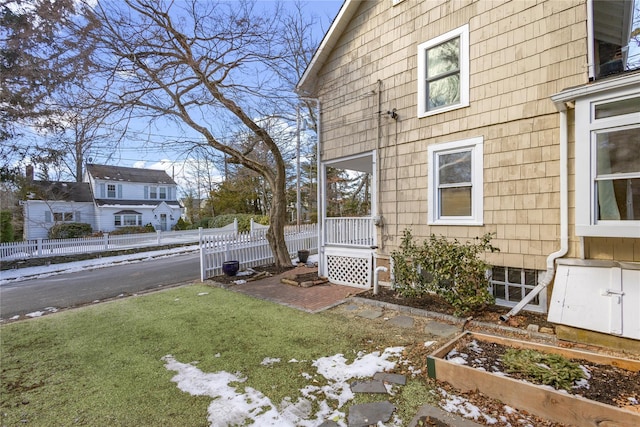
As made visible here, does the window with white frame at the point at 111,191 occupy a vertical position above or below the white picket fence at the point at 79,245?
above

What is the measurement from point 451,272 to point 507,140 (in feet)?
7.87

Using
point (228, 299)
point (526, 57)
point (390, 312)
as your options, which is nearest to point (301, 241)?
point (228, 299)

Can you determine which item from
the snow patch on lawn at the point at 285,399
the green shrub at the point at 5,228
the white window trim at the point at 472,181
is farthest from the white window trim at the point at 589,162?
the green shrub at the point at 5,228

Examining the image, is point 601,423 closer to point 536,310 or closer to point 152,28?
point 536,310

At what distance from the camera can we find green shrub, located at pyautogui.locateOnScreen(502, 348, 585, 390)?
2.63 m

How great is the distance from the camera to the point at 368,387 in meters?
3.00

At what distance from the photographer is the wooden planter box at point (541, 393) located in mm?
2186

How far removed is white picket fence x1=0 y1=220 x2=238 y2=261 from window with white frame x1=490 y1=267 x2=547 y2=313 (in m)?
10.0

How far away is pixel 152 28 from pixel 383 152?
21.2 feet

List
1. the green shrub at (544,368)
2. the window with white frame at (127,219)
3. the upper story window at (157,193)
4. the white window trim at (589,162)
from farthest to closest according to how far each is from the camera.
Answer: the upper story window at (157,193) < the window with white frame at (127,219) < the white window trim at (589,162) < the green shrub at (544,368)

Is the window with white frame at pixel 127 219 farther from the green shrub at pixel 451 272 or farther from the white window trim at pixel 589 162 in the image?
the white window trim at pixel 589 162

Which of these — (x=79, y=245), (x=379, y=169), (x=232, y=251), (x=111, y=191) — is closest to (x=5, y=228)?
(x=79, y=245)

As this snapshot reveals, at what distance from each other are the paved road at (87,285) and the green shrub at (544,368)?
8.57 meters

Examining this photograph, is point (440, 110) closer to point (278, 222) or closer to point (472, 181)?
point (472, 181)
